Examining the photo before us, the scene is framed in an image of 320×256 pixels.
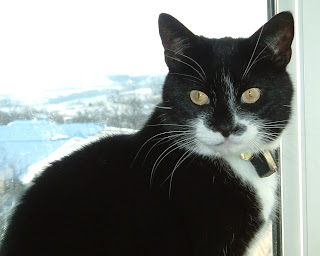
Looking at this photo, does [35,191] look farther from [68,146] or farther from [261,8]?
[261,8]

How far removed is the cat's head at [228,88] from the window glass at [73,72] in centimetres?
29

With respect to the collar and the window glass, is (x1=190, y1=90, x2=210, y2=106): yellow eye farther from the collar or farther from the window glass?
the window glass

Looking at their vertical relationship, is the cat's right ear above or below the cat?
above

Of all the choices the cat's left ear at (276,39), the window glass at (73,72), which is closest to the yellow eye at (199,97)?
the cat's left ear at (276,39)

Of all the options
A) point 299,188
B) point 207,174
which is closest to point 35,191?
point 207,174

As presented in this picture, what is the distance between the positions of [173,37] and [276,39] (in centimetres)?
31

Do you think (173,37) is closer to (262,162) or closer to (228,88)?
(228,88)

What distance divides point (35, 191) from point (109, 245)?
29 cm

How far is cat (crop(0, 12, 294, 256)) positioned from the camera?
1119 mm

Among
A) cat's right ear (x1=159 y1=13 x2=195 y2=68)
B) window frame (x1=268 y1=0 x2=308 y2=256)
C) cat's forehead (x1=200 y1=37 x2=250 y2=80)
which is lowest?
window frame (x1=268 y1=0 x2=308 y2=256)

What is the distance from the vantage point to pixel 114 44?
4.91ft

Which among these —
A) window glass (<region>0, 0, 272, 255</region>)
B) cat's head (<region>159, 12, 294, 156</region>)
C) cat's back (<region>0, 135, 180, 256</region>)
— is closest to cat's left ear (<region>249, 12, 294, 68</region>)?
cat's head (<region>159, 12, 294, 156</region>)

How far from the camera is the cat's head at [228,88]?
116cm

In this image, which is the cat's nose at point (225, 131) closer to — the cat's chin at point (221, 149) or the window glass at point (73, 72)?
the cat's chin at point (221, 149)
